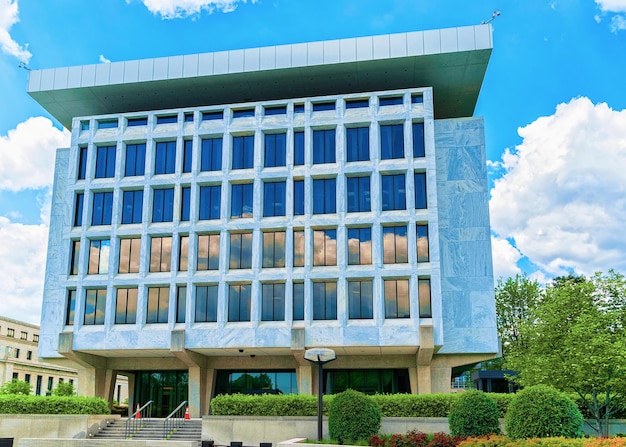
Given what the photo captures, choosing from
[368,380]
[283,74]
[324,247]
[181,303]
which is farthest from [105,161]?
[368,380]

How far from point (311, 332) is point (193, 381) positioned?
8261mm

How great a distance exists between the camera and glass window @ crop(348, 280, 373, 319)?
1428 inches

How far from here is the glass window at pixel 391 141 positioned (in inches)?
1505

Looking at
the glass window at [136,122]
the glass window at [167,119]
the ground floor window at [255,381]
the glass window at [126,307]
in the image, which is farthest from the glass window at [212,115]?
the ground floor window at [255,381]

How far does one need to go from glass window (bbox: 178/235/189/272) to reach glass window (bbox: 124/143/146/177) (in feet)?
17.1

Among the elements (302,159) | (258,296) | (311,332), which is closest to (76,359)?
(258,296)

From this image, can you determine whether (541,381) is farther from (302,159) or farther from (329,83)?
(329,83)

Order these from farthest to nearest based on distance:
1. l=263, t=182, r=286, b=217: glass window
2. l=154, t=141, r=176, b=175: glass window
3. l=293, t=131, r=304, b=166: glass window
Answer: l=154, t=141, r=176, b=175: glass window → l=293, t=131, r=304, b=166: glass window → l=263, t=182, r=286, b=217: glass window

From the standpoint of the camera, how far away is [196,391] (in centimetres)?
3862

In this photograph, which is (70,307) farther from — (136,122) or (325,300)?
(325,300)

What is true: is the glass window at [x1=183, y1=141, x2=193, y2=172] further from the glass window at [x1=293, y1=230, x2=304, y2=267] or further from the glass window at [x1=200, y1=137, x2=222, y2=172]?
the glass window at [x1=293, y1=230, x2=304, y2=267]

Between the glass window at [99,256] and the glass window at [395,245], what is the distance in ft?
54.5

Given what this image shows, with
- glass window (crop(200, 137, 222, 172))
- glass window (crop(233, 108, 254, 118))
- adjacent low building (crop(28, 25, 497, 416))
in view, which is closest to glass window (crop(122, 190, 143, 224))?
adjacent low building (crop(28, 25, 497, 416))

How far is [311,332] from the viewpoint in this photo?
36.0 m
